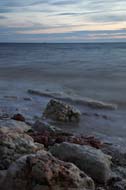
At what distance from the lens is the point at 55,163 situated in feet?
14.7

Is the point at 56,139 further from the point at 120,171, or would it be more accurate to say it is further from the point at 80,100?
the point at 80,100

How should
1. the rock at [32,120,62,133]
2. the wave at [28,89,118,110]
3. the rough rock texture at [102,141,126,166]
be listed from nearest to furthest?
1. the rough rock texture at [102,141,126,166]
2. the rock at [32,120,62,133]
3. the wave at [28,89,118,110]

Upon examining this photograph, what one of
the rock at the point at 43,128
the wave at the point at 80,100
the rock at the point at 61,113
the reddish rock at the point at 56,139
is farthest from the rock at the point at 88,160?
the wave at the point at 80,100

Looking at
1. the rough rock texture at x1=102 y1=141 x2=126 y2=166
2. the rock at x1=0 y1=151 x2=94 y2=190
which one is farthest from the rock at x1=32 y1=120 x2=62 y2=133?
→ the rock at x1=0 y1=151 x2=94 y2=190

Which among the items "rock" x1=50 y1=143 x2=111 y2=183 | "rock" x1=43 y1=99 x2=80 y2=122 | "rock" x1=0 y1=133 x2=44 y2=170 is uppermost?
"rock" x1=0 y1=133 x2=44 y2=170

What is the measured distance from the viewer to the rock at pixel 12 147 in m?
5.36

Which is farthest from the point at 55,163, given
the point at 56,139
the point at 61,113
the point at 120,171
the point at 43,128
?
the point at 61,113

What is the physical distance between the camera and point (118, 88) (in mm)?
17672

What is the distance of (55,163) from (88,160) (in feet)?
3.78

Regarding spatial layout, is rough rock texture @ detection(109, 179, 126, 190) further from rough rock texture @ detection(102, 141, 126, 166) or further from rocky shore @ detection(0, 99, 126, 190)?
rough rock texture @ detection(102, 141, 126, 166)

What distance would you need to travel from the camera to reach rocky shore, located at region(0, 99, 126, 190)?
4.38m

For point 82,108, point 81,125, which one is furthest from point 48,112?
point 82,108

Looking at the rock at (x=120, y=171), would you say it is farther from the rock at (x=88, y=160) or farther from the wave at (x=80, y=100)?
the wave at (x=80, y=100)

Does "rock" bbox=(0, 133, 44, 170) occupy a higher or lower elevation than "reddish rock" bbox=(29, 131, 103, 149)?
higher
